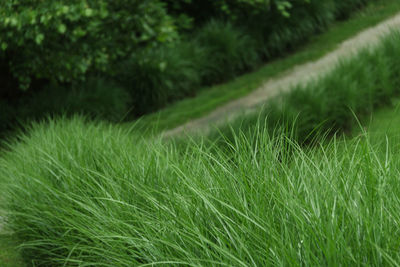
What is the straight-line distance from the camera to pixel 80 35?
6488 millimetres

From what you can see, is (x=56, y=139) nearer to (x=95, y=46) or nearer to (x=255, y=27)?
(x=95, y=46)

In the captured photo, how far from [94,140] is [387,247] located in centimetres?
287

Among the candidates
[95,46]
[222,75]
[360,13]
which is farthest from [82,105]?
[360,13]

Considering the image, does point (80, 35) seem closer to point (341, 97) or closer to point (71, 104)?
point (71, 104)

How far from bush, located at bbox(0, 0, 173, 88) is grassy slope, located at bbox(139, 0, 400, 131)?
117 cm

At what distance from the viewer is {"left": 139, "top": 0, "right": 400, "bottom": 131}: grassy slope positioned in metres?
7.95

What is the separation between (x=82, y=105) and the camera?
8352 millimetres

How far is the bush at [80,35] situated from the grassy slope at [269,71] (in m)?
1.17

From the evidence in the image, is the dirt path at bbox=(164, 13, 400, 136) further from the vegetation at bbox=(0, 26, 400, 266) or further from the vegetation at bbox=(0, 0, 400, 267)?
the vegetation at bbox=(0, 26, 400, 266)

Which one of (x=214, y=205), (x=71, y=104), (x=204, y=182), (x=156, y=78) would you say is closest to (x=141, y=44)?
(x=156, y=78)

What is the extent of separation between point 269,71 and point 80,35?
12.2 ft

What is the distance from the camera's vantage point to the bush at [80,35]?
6328 mm

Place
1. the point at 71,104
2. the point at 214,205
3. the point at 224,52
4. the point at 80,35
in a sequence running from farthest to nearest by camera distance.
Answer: the point at 224,52 < the point at 71,104 < the point at 80,35 < the point at 214,205

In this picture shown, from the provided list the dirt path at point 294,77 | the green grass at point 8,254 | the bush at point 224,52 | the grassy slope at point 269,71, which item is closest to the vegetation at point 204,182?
the green grass at point 8,254
